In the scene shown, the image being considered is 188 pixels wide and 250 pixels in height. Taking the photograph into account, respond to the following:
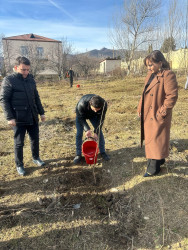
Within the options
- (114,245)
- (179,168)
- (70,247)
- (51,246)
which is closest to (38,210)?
(51,246)

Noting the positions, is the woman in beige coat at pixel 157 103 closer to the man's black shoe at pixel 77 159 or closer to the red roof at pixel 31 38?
the man's black shoe at pixel 77 159

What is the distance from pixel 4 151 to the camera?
3641 mm

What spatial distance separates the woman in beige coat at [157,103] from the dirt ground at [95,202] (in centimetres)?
56

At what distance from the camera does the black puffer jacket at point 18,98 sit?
92.0 inches

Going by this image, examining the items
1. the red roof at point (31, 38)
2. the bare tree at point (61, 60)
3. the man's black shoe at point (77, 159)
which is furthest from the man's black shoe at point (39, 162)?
the red roof at point (31, 38)

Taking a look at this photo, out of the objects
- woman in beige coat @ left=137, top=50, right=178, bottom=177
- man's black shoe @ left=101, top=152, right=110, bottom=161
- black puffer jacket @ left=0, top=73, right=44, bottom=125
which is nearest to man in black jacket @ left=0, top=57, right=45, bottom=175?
black puffer jacket @ left=0, top=73, right=44, bottom=125

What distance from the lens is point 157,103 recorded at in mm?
2156

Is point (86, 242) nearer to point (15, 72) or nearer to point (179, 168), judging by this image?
point (179, 168)

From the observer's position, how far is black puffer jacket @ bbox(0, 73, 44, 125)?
2338 mm

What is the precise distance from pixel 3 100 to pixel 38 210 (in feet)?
4.88

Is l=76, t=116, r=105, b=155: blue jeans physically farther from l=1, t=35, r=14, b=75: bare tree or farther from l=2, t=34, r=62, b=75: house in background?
l=2, t=34, r=62, b=75: house in background

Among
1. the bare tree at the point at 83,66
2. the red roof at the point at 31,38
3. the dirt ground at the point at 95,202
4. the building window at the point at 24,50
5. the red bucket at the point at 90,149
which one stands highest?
the red roof at the point at 31,38

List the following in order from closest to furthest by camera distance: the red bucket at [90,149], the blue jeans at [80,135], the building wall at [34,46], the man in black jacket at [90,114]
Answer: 1. the man in black jacket at [90,114]
2. the red bucket at [90,149]
3. the blue jeans at [80,135]
4. the building wall at [34,46]

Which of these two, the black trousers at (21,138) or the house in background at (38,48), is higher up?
the house in background at (38,48)
